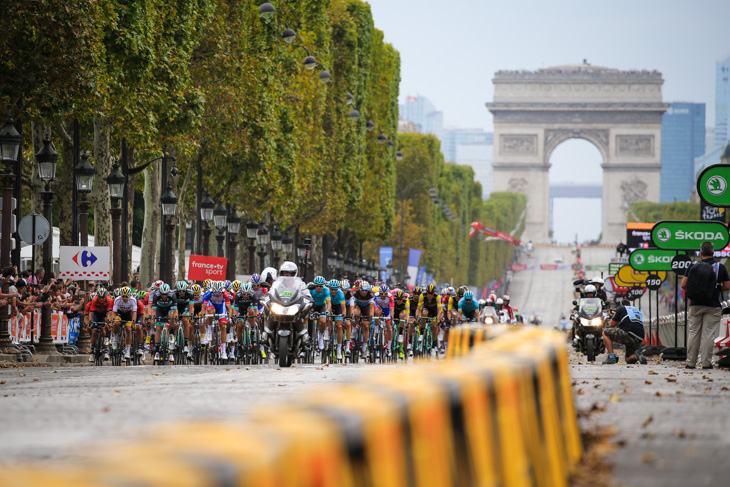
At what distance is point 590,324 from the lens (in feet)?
90.4

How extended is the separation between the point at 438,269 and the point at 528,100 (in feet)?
210

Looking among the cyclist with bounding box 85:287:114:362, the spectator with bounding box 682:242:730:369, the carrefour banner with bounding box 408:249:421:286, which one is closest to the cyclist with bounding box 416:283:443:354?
the cyclist with bounding box 85:287:114:362

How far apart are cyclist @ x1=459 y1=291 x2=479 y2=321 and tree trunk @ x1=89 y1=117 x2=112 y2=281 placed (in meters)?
7.95

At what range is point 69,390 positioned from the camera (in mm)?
13719

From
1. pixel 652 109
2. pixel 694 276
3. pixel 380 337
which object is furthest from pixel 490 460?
pixel 652 109

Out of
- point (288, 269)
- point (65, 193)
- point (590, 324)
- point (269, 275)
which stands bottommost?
point (590, 324)

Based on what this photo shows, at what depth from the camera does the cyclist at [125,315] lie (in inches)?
867

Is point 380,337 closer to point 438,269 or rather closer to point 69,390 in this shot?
point 69,390

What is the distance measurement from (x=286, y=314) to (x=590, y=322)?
9.96 m

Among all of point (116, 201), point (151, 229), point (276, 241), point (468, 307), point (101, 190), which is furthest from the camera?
point (276, 241)

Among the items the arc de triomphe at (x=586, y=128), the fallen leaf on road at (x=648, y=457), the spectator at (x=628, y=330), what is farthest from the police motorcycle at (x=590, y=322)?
the arc de triomphe at (x=586, y=128)

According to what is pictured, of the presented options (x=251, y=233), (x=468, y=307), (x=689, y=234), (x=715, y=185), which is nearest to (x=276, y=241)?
(x=251, y=233)

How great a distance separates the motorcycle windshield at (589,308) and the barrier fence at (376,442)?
853 inches

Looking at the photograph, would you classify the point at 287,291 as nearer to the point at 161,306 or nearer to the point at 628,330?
the point at 161,306
